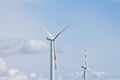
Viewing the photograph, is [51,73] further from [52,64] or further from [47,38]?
[47,38]

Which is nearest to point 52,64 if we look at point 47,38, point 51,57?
point 51,57

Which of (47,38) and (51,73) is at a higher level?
(47,38)

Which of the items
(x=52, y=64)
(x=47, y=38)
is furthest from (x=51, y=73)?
(x=47, y=38)

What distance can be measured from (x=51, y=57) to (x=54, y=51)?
208 centimetres

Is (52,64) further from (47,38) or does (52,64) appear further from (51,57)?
(47,38)

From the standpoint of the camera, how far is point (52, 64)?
14438 cm

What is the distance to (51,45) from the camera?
152 metres

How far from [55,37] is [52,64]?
9.69 meters

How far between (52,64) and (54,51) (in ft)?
16.3

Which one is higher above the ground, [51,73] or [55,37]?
[55,37]

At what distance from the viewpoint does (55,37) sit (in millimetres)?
149875

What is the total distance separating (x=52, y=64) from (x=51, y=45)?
9.10 metres

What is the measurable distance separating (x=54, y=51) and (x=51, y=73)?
21.8 feet

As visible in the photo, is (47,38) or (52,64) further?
(47,38)
